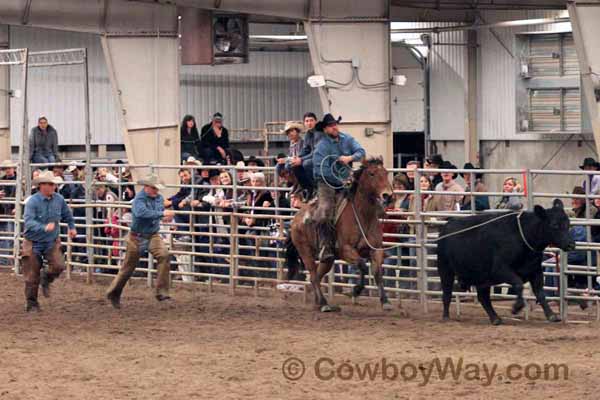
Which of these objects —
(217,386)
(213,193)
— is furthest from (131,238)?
(217,386)

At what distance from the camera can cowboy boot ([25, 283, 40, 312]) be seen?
15930 mm

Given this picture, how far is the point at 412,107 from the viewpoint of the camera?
3145cm

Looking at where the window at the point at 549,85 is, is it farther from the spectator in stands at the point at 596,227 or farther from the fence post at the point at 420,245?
the spectator in stands at the point at 596,227

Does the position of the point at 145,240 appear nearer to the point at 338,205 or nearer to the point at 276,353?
the point at 338,205

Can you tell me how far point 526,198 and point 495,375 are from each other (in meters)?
4.39

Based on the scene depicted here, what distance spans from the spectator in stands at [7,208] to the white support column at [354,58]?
5772 mm

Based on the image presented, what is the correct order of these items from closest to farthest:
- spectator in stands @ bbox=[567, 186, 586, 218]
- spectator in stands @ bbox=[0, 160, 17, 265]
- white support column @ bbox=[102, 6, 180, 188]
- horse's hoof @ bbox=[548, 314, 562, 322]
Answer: horse's hoof @ bbox=[548, 314, 562, 322]
spectator in stands @ bbox=[567, 186, 586, 218]
spectator in stands @ bbox=[0, 160, 17, 265]
white support column @ bbox=[102, 6, 180, 188]

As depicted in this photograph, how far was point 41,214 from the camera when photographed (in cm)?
1574

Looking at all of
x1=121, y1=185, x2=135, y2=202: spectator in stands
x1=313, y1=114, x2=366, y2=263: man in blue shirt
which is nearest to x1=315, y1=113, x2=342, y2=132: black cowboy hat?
x1=313, y1=114, x2=366, y2=263: man in blue shirt

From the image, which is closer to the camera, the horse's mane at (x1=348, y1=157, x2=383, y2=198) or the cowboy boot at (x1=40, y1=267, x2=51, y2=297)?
the horse's mane at (x1=348, y1=157, x2=383, y2=198)

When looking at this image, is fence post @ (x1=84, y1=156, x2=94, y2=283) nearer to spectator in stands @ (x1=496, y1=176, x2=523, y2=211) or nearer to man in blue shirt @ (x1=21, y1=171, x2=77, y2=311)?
man in blue shirt @ (x1=21, y1=171, x2=77, y2=311)

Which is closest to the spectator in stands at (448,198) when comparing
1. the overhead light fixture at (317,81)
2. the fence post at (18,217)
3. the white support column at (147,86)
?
the fence post at (18,217)

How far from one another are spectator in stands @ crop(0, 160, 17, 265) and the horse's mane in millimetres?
7738

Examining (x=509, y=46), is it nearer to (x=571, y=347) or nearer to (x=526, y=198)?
(x=526, y=198)
